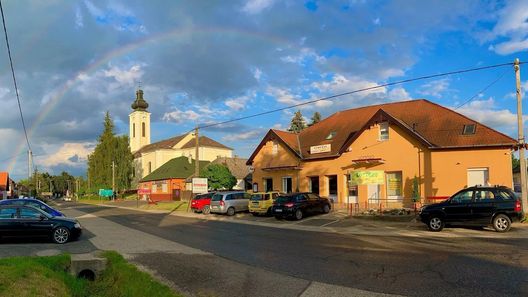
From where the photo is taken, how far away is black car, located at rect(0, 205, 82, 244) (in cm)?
1566

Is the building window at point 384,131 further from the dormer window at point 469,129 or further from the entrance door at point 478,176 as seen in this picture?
the entrance door at point 478,176

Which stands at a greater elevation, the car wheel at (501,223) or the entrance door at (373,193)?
the entrance door at (373,193)

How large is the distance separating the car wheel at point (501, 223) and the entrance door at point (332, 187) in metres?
15.3

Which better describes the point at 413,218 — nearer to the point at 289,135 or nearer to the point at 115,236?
the point at 115,236

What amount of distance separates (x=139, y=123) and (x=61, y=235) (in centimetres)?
8585

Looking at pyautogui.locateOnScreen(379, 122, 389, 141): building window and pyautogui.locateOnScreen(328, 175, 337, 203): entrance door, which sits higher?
pyautogui.locateOnScreen(379, 122, 389, 141): building window

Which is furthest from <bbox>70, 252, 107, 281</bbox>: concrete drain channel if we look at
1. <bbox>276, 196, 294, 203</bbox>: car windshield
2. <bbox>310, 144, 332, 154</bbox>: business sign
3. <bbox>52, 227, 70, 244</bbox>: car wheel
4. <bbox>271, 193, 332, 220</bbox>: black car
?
<bbox>310, 144, 332, 154</bbox>: business sign

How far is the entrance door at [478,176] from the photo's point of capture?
84.8ft

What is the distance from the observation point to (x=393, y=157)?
28703 millimetres

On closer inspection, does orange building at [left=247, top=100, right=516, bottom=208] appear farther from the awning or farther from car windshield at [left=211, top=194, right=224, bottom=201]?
car windshield at [left=211, top=194, right=224, bottom=201]

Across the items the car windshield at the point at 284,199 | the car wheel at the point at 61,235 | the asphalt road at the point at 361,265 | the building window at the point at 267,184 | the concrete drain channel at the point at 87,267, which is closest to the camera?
the asphalt road at the point at 361,265

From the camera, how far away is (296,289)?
8.38 meters

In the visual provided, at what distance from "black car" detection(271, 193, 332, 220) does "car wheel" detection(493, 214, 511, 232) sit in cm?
1108

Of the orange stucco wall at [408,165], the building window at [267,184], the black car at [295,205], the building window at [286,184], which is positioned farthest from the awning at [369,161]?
the building window at [267,184]
